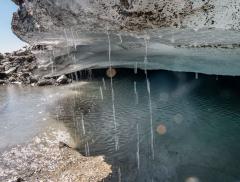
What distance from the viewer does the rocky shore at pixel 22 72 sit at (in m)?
17.4

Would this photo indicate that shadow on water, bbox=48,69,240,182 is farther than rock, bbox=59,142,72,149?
No

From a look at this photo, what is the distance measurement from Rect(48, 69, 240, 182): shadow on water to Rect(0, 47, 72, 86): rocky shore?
3.59 metres

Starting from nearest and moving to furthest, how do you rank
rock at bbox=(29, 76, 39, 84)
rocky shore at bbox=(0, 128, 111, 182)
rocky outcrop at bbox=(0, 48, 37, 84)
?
rocky shore at bbox=(0, 128, 111, 182) → rock at bbox=(29, 76, 39, 84) → rocky outcrop at bbox=(0, 48, 37, 84)

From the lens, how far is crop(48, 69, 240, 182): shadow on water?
6.18m

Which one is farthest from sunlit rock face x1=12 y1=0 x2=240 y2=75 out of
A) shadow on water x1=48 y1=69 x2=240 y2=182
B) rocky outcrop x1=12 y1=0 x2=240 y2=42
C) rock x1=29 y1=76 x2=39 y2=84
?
rock x1=29 y1=76 x2=39 y2=84

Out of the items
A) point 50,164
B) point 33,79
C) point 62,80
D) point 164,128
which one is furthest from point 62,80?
point 50,164

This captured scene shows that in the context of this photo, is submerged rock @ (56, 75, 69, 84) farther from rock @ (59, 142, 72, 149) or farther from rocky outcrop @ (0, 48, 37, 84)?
rock @ (59, 142, 72, 149)

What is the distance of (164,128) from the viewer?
845 centimetres

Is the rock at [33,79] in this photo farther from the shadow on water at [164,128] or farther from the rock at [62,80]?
the shadow on water at [164,128]

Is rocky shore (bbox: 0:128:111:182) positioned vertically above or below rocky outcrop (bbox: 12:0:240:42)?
below

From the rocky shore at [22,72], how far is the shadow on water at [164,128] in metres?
3.59

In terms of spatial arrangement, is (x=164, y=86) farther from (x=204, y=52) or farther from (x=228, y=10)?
(x=228, y=10)

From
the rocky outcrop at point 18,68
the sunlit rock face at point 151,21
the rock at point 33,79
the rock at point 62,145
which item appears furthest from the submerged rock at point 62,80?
the sunlit rock face at point 151,21

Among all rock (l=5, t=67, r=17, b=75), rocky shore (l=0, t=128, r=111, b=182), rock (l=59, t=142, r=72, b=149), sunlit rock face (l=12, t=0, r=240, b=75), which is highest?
sunlit rock face (l=12, t=0, r=240, b=75)
